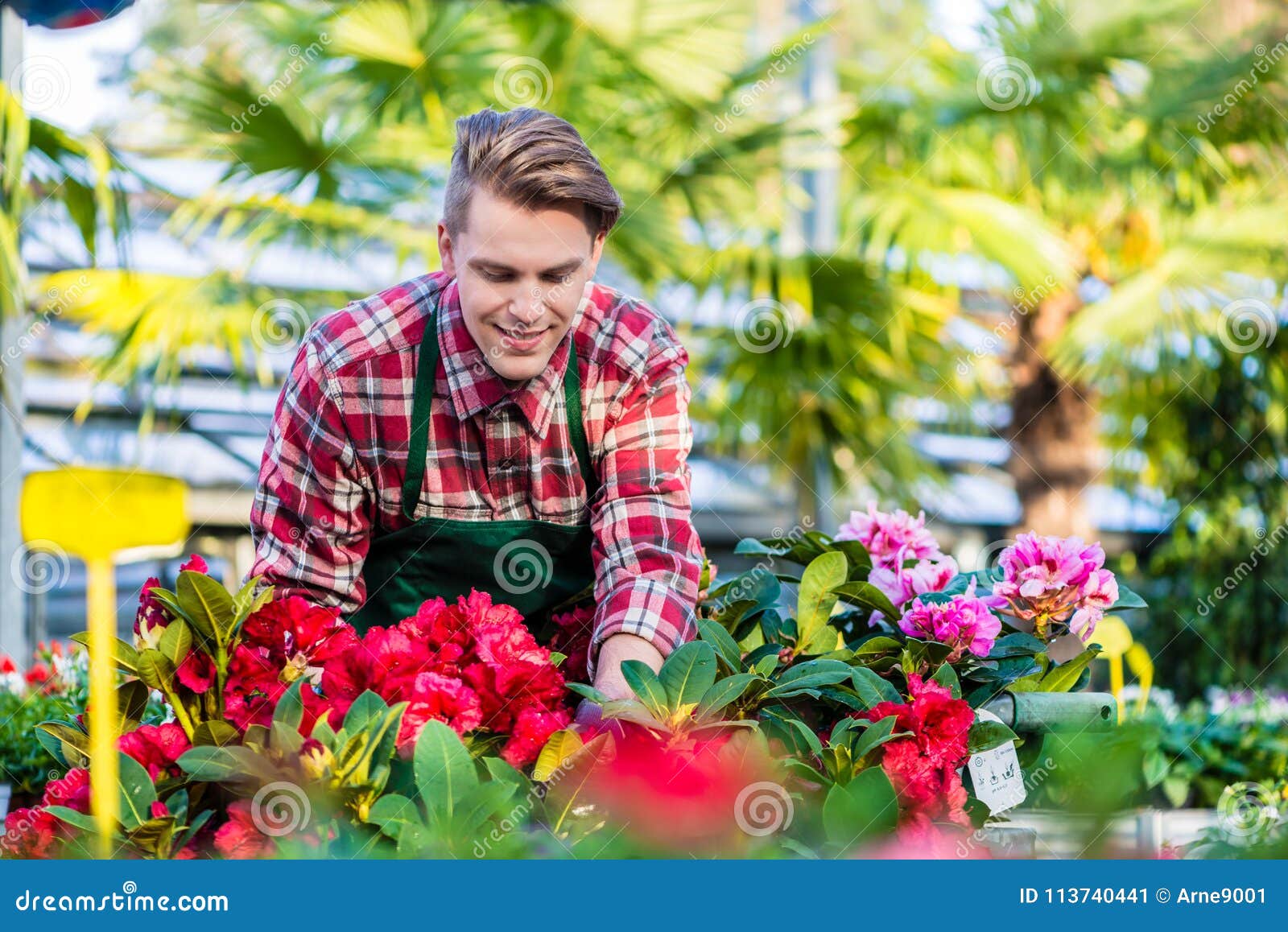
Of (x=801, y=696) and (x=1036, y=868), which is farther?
(x=801, y=696)

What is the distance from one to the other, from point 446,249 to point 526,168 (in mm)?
245

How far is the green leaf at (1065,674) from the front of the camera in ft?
5.78

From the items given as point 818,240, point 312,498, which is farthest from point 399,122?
point 312,498

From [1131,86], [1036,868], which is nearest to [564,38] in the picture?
[1131,86]

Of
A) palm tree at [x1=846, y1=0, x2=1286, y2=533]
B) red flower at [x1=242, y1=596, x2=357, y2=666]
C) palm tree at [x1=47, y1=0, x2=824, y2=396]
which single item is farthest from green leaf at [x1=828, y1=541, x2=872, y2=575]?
palm tree at [x1=846, y1=0, x2=1286, y2=533]

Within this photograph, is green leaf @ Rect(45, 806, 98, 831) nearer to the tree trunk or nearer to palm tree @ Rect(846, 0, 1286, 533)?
palm tree @ Rect(846, 0, 1286, 533)

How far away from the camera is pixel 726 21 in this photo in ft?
18.8

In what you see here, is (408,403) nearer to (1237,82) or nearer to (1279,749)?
(1279,749)

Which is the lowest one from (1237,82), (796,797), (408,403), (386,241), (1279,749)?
(1279,749)

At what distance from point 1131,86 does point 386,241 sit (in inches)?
145

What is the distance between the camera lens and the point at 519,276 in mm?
1611

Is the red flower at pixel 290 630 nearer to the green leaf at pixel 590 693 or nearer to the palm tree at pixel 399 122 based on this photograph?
the green leaf at pixel 590 693

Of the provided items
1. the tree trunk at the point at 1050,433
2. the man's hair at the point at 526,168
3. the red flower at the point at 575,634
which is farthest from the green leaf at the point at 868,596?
the tree trunk at the point at 1050,433

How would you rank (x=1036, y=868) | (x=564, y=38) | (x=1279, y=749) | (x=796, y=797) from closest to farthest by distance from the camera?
1. (x=1036, y=868)
2. (x=796, y=797)
3. (x=1279, y=749)
4. (x=564, y=38)
